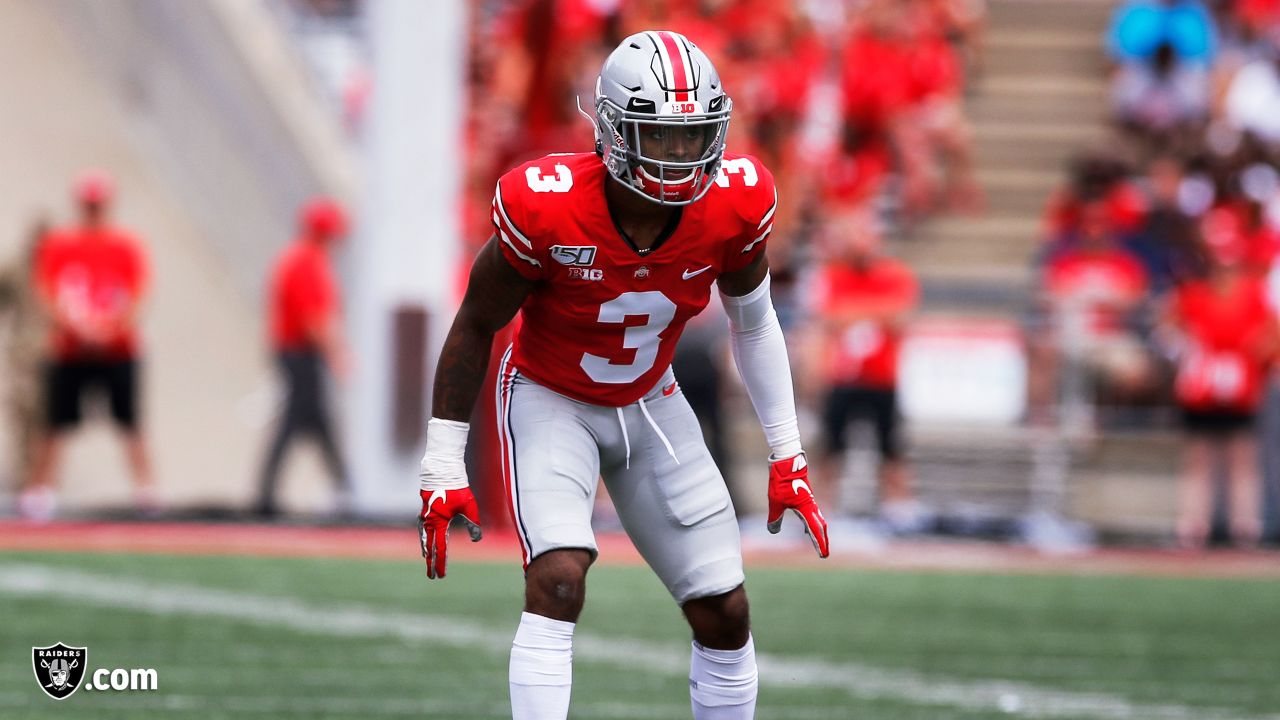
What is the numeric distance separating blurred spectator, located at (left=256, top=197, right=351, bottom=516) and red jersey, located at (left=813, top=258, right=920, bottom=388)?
10.5 ft

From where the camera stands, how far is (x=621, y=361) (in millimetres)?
5098

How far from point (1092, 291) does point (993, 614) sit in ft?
14.2

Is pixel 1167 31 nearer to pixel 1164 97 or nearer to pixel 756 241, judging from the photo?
pixel 1164 97

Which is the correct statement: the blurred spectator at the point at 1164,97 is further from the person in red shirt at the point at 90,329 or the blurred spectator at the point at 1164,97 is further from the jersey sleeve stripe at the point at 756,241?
the jersey sleeve stripe at the point at 756,241

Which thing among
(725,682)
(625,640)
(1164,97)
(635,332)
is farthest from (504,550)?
(1164,97)

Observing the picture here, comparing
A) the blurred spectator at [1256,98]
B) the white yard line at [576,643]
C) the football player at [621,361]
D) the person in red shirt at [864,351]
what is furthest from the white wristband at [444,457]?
the blurred spectator at [1256,98]

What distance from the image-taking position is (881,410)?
12.4 metres

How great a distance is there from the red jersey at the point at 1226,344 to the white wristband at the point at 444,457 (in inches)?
326

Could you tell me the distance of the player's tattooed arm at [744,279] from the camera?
5188 millimetres

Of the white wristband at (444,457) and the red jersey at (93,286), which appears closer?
the white wristband at (444,457)

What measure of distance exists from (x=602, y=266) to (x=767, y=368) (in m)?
0.68

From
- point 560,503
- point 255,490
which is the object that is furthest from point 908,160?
point 560,503

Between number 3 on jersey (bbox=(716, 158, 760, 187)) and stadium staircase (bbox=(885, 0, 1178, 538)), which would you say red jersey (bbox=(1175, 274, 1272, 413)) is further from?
number 3 on jersey (bbox=(716, 158, 760, 187))

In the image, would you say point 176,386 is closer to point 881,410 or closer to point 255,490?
point 255,490
